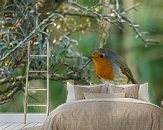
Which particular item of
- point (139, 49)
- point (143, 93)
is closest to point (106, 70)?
point (139, 49)

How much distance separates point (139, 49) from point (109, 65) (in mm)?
537

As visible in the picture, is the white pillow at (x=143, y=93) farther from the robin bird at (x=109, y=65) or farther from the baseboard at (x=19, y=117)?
the baseboard at (x=19, y=117)

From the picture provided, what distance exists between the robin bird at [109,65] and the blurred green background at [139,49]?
8 cm

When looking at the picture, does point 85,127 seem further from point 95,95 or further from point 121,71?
point 121,71

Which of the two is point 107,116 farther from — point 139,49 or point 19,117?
point 19,117

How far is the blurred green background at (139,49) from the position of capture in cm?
615

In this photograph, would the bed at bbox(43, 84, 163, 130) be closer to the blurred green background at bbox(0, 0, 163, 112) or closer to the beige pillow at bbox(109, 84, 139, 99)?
the beige pillow at bbox(109, 84, 139, 99)

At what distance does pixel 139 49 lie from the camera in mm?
6207

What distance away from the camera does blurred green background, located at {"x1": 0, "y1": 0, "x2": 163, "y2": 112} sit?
242 inches

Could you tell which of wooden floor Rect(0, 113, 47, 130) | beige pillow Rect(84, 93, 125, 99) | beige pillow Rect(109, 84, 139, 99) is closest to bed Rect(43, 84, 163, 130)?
beige pillow Rect(84, 93, 125, 99)

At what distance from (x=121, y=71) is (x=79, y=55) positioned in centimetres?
70

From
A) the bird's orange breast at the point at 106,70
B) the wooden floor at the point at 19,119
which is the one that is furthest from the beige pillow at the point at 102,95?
the wooden floor at the point at 19,119

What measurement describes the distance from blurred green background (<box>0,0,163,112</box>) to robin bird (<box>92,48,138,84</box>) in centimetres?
8

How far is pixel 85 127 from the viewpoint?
3994 millimetres
